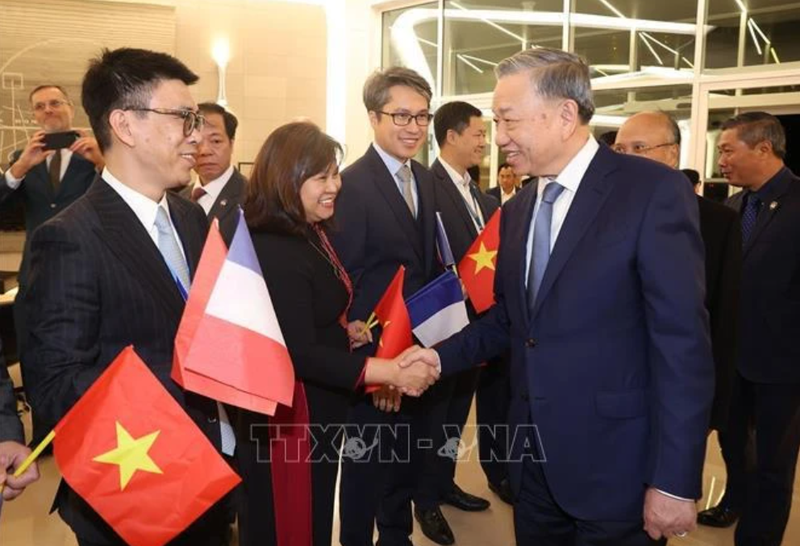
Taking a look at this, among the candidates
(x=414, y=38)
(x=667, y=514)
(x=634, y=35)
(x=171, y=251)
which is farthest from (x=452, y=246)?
(x=414, y=38)

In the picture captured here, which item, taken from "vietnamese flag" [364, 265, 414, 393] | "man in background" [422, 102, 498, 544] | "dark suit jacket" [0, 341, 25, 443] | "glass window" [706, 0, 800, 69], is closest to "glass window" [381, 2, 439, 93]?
"glass window" [706, 0, 800, 69]

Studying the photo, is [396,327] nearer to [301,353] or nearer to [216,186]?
[301,353]

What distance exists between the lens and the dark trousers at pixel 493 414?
367 centimetres

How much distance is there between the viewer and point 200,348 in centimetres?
147

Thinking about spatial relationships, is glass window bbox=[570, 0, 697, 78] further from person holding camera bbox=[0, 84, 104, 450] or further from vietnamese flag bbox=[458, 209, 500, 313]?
person holding camera bbox=[0, 84, 104, 450]

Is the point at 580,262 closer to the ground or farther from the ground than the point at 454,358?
farther from the ground

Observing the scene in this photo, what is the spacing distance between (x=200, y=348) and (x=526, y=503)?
100 centimetres

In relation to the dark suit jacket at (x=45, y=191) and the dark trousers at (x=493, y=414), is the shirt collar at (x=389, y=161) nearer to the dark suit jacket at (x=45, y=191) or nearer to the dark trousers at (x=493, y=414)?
the dark trousers at (x=493, y=414)

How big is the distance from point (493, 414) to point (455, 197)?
1.30 m

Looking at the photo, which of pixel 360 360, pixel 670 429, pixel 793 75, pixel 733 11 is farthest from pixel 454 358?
pixel 733 11

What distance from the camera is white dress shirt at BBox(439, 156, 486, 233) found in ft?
12.2

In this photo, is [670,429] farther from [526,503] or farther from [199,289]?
[199,289]

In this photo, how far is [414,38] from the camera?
10.5 metres

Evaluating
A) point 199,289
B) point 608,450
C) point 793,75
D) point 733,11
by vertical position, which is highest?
point 733,11
